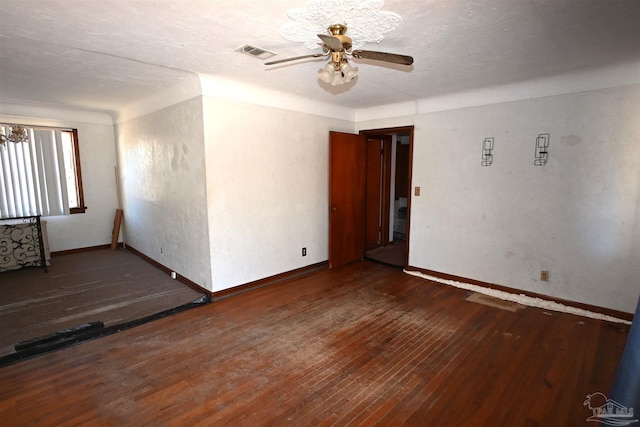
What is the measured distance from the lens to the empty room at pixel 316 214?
6.55ft

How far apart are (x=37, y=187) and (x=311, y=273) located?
15.2ft

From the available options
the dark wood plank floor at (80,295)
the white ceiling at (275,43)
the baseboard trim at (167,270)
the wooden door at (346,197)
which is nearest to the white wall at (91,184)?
the baseboard trim at (167,270)

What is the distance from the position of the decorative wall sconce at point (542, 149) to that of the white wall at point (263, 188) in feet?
8.56

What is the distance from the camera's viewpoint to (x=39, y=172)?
5066 millimetres

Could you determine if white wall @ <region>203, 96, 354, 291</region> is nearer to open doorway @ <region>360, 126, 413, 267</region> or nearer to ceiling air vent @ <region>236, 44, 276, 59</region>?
ceiling air vent @ <region>236, 44, 276, 59</region>

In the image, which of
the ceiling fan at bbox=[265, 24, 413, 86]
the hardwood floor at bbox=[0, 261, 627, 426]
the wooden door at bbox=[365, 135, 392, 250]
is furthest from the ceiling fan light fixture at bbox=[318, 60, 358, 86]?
the wooden door at bbox=[365, 135, 392, 250]

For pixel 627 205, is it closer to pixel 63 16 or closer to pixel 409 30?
pixel 409 30

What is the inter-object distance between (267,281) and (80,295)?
2165 millimetres

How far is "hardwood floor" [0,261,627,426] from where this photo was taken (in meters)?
1.94

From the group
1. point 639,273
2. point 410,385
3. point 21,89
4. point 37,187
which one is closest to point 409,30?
point 410,385

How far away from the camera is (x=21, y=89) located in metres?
3.89

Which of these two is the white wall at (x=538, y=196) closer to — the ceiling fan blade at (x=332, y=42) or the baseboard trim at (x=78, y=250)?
the ceiling fan blade at (x=332, y=42)

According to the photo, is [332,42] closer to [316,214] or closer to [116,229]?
[316,214]

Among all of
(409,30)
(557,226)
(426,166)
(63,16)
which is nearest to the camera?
(63,16)
